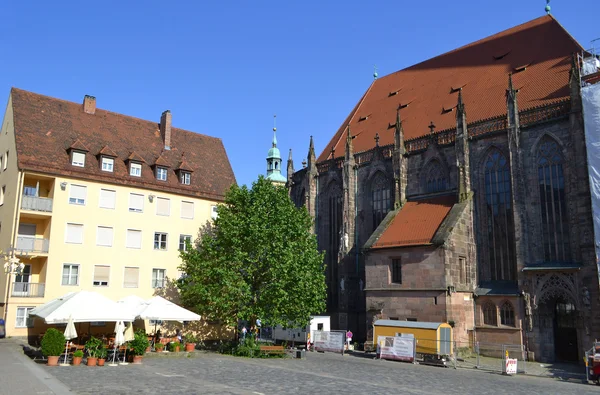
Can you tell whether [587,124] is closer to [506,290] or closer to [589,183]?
[589,183]

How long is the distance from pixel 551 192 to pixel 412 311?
1005 cm

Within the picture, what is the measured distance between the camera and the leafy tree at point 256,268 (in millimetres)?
25688

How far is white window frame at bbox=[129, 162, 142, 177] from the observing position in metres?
31.5

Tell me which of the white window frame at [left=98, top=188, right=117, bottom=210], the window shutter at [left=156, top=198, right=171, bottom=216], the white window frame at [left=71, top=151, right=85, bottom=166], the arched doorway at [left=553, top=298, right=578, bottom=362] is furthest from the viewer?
the window shutter at [left=156, top=198, right=171, bottom=216]

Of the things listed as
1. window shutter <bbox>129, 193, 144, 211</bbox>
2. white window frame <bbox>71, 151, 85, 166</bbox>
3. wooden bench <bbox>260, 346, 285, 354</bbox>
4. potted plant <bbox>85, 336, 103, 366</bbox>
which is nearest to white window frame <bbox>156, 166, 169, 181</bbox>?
window shutter <bbox>129, 193, 144, 211</bbox>

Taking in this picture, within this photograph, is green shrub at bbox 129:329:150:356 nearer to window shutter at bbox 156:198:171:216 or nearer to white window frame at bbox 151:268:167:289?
white window frame at bbox 151:268:167:289

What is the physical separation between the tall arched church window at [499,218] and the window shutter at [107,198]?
2220 cm

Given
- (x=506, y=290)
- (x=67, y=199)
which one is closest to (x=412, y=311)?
(x=506, y=290)

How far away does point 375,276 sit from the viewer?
104 ft

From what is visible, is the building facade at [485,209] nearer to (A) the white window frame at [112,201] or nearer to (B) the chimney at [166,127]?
(B) the chimney at [166,127]

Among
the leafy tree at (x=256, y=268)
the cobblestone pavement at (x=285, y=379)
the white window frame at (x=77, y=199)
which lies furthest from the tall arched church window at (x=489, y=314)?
the white window frame at (x=77, y=199)

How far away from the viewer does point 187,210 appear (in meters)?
33.1

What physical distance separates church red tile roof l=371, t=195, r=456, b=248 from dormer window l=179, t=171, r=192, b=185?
12663 millimetres

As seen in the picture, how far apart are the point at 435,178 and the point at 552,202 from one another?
7.86m
